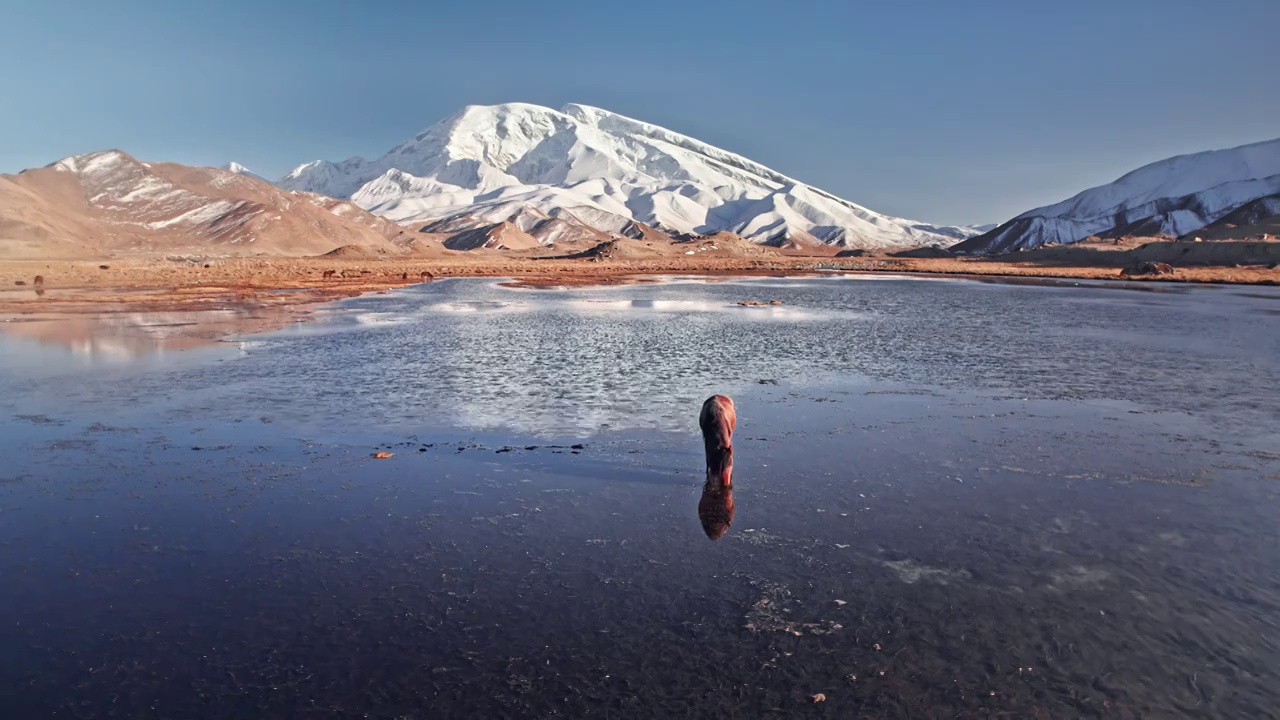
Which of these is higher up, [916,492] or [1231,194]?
[1231,194]

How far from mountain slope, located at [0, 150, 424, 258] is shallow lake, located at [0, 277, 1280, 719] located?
114 meters

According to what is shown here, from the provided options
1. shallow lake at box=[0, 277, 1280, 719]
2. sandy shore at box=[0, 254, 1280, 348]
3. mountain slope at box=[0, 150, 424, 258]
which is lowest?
shallow lake at box=[0, 277, 1280, 719]

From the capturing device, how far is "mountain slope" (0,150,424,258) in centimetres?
12030

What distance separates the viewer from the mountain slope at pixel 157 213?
120 metres

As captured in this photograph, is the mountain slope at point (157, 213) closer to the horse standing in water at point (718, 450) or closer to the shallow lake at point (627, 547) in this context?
the shallow lake at point (627, 547)

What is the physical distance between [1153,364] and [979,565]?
17048mm

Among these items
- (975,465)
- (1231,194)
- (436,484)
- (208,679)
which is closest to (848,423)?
(975,465)

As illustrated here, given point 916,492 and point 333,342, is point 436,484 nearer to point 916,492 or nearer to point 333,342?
point 916,492

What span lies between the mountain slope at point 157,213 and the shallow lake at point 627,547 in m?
114

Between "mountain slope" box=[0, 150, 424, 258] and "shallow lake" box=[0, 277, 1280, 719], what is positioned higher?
"mountain slope" box=[0, 150, 424, 258]

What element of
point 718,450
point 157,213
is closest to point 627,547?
point 718,450

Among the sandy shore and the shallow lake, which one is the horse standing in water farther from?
the sandy shore

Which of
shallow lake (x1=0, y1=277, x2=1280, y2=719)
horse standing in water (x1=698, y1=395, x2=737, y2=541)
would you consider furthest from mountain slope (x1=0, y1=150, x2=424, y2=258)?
horse standing in water (x1=698, y1=395, x2=737, y2=541)

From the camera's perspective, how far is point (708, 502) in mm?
9992
